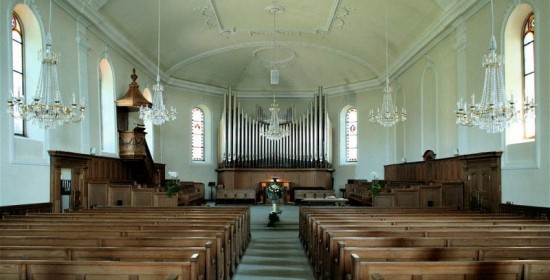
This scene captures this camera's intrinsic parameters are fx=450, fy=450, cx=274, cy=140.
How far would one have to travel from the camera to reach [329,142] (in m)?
23.9

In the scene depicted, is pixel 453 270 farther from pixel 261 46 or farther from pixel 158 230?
pixel 261 46

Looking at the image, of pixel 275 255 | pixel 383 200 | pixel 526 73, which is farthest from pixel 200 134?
pixel 526 73

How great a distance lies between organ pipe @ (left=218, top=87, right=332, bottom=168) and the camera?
78.2 ft

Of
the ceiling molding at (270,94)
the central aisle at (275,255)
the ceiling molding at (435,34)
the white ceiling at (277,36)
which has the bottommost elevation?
the central aisle at (275,255)

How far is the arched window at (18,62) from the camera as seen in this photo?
1107 cm

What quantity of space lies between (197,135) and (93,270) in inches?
827

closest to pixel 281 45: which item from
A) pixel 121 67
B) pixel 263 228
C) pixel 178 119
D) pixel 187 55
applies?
pixel 187 55

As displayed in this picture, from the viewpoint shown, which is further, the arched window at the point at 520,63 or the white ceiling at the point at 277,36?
the white ceiling at the point at 277,36

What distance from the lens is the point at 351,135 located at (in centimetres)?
2483

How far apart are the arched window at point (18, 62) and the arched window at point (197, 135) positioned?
508 inches

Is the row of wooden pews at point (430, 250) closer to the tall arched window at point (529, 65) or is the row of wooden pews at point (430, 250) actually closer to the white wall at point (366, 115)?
the white wall at point (366, 115)

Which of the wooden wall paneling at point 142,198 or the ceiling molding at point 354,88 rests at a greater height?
the ceiling molding at point 354,88

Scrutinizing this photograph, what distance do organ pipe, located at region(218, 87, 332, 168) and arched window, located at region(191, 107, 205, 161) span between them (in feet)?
3.96

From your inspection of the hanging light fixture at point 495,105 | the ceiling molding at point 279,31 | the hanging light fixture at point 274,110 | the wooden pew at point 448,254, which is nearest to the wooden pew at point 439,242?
the wooden pew at point 448,254
